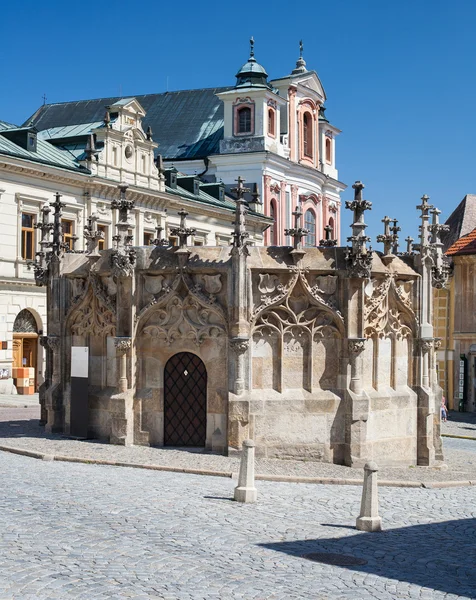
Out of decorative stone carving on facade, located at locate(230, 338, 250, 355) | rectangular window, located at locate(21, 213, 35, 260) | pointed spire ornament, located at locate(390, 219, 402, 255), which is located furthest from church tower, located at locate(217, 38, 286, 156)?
decorative stone carving on facade, located at locate(230, 338, 250, 355)

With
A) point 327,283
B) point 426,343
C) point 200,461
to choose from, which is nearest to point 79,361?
point 200,461

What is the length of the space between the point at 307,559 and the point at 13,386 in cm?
3287

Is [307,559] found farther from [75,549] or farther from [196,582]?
[75,549]

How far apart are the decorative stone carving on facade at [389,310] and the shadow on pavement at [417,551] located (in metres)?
7.91

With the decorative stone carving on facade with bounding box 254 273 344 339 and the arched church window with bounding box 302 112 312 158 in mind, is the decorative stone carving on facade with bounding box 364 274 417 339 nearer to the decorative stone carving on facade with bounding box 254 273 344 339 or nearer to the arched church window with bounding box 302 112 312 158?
the decorative stone carving on facade with bounding box 254 273 344 339

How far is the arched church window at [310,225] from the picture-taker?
69562 mm

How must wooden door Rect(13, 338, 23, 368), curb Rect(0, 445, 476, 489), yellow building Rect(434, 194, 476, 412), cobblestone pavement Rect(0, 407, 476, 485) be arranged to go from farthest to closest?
yellow building Rect(434, 194, 476, 412), wooden door Rect(13, 338, 23, 368), cobblestone pavement Rect(0, 407, 476, 485), curb Rect(0, 445, 476, 489)

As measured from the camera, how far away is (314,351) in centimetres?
2162

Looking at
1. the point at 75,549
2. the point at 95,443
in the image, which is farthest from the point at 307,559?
the point at 95,443

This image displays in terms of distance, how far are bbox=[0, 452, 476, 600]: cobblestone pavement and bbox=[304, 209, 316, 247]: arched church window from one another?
2039 inches

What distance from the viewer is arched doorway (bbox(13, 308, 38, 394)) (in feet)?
143

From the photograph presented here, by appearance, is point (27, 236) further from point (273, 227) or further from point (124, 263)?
point (273, 227)

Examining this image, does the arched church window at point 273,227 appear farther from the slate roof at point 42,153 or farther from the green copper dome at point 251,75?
the slate roof at point 42,153

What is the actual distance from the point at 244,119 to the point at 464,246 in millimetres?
24133
